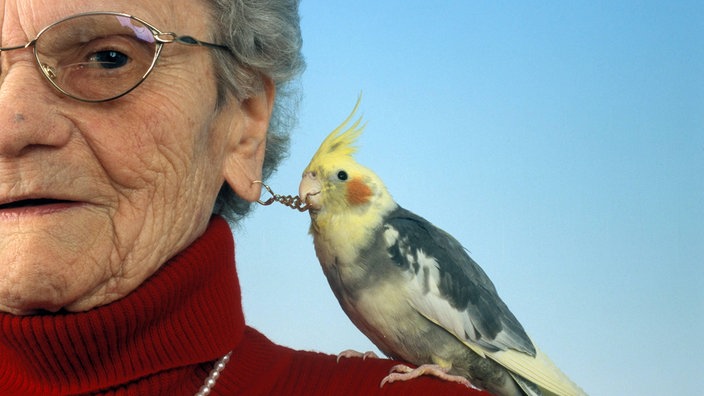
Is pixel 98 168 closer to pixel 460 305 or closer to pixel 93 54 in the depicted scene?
pixel 93 54

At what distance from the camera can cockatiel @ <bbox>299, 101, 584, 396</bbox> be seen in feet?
4.34

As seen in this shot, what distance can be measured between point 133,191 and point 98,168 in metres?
0.07

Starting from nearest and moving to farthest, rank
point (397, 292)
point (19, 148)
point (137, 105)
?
point (19, 148), point (137, 105), point (397, 292)

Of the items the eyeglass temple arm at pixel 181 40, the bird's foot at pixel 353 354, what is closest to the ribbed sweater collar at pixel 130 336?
the bird's foot at pixel 353 354

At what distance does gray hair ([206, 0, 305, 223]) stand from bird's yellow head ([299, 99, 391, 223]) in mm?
178

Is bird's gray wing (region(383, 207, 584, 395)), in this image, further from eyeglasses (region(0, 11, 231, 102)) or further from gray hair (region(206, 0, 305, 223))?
eyeglasses (region(0, 11, 231, 102))

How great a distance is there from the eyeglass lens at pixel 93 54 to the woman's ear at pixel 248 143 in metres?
0.22

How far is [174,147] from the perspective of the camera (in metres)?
1.27

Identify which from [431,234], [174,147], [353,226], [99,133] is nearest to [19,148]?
[99,133]

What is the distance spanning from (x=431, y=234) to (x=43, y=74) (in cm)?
67

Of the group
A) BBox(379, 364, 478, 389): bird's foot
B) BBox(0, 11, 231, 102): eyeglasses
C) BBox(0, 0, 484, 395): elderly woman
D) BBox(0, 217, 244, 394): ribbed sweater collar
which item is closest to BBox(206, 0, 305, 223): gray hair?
BBox(0, 0, 484, 395): elderly woman

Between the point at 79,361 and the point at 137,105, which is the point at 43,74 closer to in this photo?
the point at 137,105

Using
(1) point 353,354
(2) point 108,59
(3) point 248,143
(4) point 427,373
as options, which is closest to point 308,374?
(1) point 353,354

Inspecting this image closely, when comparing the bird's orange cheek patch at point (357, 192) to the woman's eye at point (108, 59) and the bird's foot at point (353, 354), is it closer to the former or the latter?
the bird's foot at point (353, 354)
